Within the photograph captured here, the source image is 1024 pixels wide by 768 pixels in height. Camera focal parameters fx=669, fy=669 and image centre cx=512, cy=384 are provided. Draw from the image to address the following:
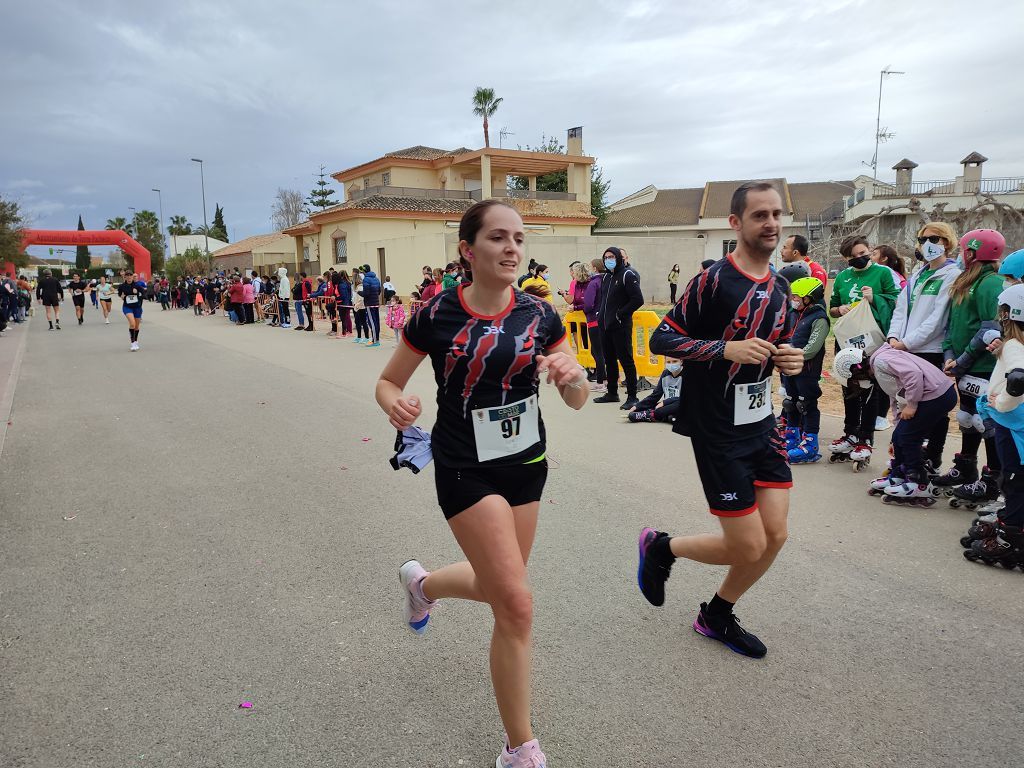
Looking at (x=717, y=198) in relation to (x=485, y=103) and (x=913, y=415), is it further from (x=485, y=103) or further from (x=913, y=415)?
(x=913, y=415)

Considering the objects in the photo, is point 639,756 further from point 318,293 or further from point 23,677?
point 318,293

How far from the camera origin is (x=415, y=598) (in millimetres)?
A: 3053

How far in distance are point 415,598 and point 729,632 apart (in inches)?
58.3

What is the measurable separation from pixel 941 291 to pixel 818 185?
6171 centimetres

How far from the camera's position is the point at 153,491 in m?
5.62

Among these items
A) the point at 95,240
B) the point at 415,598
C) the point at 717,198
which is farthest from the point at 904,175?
the point at 95,240

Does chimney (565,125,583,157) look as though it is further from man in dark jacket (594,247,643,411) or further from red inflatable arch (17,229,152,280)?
man in dark jacket (594,247,643,411)

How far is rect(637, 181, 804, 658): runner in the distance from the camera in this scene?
2920 mm

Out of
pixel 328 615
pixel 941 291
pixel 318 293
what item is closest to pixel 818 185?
pixel 318 293

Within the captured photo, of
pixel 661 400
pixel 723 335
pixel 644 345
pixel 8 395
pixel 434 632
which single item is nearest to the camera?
pixel 723 335

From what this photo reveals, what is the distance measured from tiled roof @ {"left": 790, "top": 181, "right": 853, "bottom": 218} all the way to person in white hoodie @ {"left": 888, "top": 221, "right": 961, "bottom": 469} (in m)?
53.7

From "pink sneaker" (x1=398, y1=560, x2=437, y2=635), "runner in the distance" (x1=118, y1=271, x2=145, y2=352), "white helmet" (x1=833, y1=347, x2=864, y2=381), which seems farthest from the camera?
"runner in the distance" (x1=118, y1=271, x2=145, y2=352)

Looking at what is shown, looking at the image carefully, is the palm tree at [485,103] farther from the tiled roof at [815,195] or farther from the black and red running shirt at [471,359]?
the black and red running shirt at [471,359]

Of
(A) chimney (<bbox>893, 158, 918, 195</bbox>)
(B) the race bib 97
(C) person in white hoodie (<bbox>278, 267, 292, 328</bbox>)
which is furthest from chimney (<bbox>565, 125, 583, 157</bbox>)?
(B) the race bib 97
